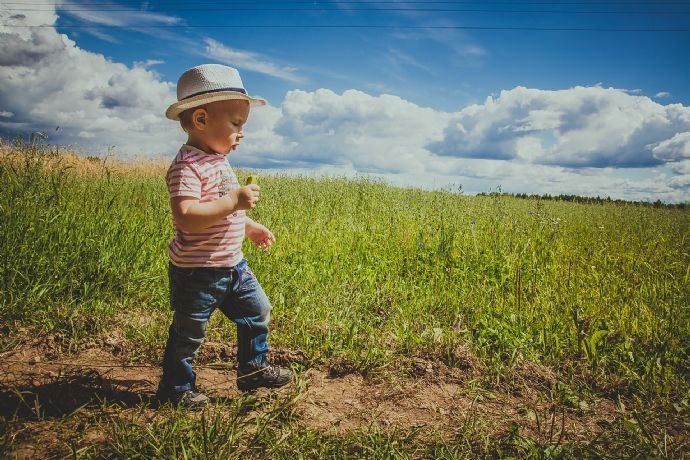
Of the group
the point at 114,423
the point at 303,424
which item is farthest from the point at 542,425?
the point at 114,423

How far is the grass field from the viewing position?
1.82 m

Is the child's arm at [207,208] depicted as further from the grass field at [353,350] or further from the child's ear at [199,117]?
the grass field at [353,350]

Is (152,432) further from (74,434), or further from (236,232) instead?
(236,232)

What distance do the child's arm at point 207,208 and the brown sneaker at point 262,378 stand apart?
0.92 meters

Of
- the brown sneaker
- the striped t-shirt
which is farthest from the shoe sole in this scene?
the striped t-shirt

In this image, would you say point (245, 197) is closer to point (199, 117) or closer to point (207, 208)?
point (207, 208)

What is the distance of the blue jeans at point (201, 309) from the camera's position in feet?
6.45

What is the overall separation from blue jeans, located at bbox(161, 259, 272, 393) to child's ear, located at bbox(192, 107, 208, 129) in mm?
689

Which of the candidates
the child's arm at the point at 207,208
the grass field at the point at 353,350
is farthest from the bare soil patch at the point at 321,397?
the child's arm at the point at 207,208

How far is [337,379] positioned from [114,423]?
3.79 ft

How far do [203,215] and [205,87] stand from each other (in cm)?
61

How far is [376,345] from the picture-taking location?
2650 mm

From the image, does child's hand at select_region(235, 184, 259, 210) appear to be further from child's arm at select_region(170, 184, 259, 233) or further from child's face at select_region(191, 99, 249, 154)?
child's face at select_region(191, 99, 249, 154)

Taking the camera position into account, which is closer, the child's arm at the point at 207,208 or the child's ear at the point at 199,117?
the child's arm at the point at 207,208
